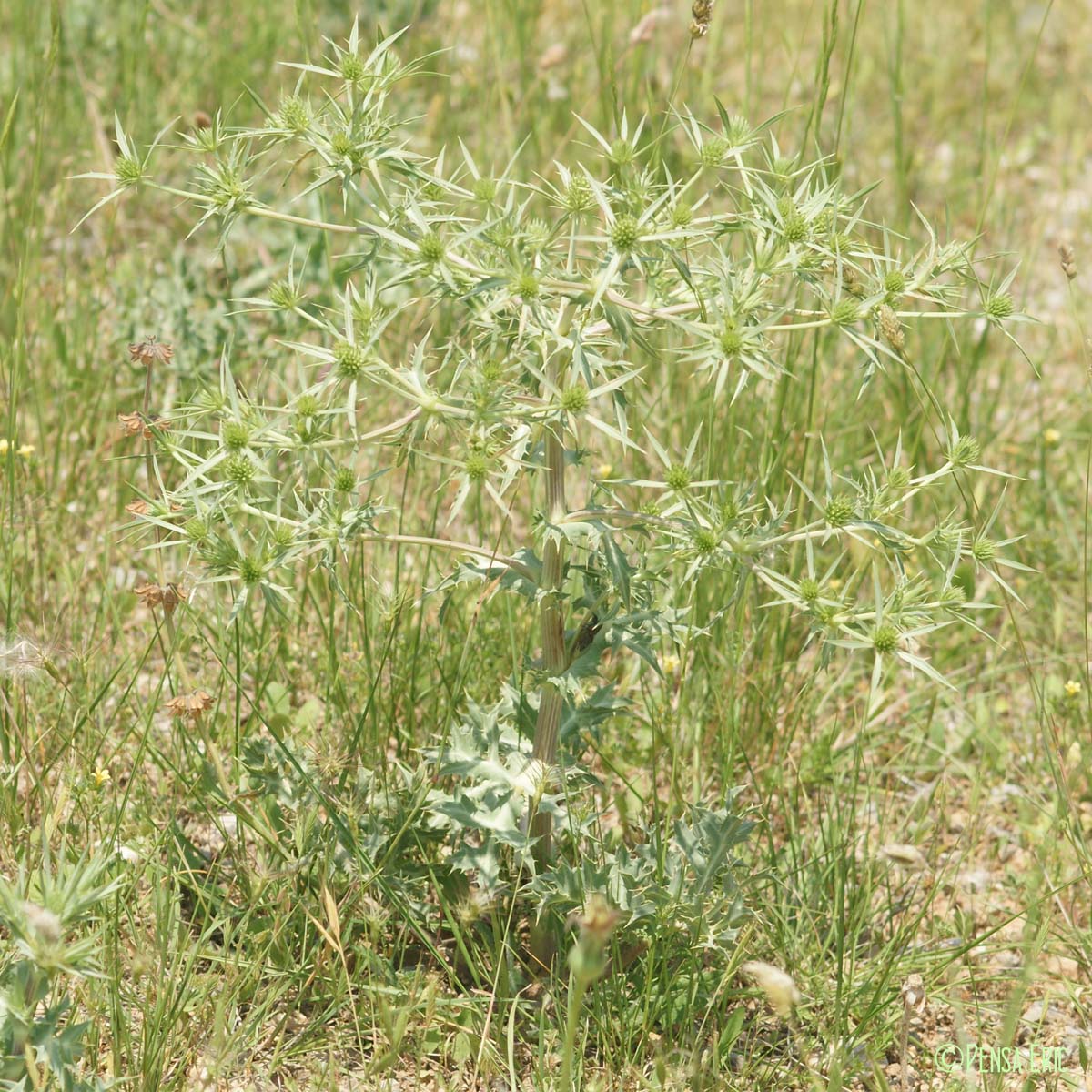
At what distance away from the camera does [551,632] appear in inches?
82.1

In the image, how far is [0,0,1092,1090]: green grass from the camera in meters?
2.15

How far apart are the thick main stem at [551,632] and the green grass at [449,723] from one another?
5.2 inches

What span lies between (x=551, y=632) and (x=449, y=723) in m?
0.51

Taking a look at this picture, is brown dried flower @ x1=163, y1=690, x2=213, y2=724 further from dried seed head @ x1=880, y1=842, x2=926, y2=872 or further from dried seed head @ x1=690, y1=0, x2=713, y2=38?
dried seed head @ x1=690, y1=0, x2=713, y2=38

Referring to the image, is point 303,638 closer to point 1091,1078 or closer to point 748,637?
point 748,637

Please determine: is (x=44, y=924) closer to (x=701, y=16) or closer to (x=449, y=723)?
(x=449, y=723)

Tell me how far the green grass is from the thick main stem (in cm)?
13

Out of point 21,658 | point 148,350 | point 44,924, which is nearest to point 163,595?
point 21,658

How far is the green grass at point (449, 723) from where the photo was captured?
2152 mm

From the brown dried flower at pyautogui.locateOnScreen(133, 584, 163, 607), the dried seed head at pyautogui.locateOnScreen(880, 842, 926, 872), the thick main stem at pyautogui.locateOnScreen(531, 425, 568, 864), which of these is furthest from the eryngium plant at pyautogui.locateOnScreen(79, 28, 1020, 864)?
the dried seed head at pyautogui.locateOnScreen(880, 842, 926, 872)

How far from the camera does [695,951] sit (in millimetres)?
2143

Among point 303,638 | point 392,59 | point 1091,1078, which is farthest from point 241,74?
point 1091,1078

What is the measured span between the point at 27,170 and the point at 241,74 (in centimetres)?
78

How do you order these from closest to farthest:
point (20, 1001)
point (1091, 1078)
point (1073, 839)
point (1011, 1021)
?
point (1011, 1021), point (20, 1001), point (1091, 1078), point (1073, 839)
